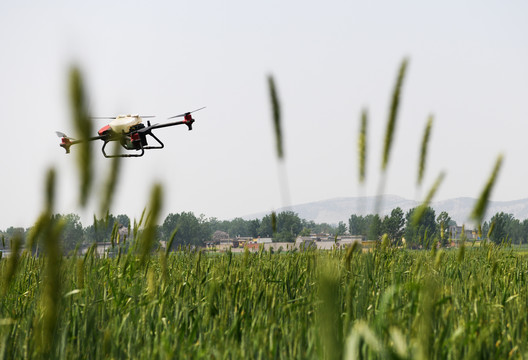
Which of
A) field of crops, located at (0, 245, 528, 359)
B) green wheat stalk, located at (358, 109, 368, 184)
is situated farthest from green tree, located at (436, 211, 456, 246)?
green wheat stalk, located at (358, 109, 368, 184)

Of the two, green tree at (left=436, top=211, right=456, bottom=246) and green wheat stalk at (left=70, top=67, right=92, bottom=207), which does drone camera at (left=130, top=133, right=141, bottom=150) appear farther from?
green wheat stalk at (left=70, top=67, right=92, bottom=207)

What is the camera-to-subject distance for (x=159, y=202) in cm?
204

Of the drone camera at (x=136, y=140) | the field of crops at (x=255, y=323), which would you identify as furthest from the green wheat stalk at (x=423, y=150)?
the drone camera at (x=136, y=140)

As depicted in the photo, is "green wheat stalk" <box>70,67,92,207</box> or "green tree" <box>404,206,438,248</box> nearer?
"green wheat stalk" <box>70,67,92,207</box>

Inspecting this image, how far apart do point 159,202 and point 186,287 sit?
3.77 ft

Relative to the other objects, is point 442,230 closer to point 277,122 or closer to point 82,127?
point 277,122

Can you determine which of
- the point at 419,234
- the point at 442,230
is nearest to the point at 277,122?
the point at 419,234

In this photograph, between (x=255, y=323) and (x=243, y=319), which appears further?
(x=243, y=319)

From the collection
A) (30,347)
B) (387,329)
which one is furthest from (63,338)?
(387,329)

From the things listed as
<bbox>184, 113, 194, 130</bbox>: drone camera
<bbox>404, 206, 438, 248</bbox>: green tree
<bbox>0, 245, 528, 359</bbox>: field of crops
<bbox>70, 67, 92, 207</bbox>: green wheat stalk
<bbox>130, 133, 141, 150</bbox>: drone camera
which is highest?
<bbox>184, 113, 194, 130</bbox>: drone camera

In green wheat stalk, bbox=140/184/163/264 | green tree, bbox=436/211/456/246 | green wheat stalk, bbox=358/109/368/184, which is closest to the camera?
green wheat stalk, bbox=140/184/163/264

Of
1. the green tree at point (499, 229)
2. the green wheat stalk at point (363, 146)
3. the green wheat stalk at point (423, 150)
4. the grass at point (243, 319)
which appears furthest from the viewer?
the green tree at point (499, 229)

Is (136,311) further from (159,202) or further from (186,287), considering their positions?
(159,202)

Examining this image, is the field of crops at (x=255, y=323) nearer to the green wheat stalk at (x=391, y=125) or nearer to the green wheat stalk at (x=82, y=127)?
the green wheat stalk at (x=82, y=127)
